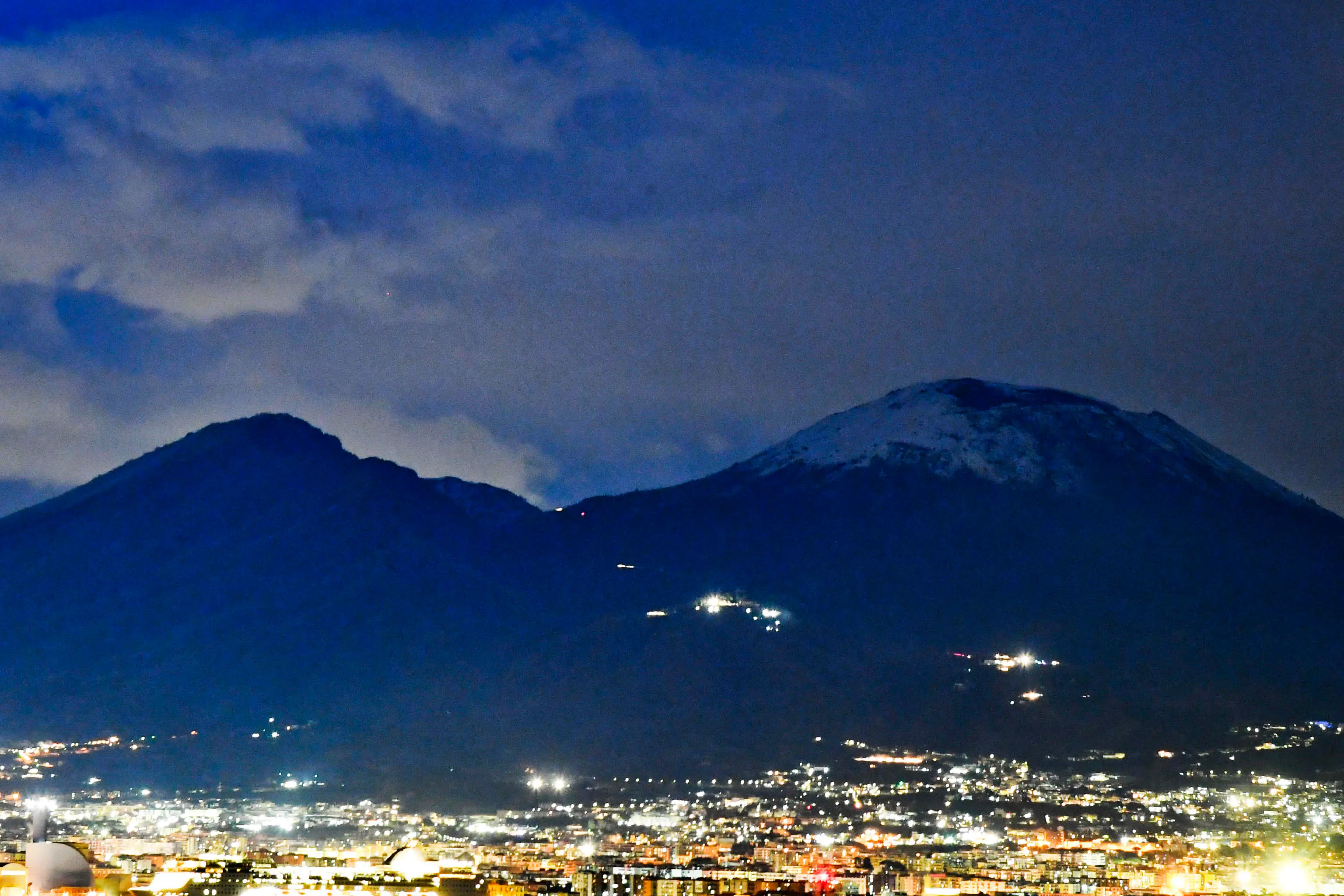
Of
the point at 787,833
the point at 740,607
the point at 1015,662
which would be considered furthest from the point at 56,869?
the point at 740,607

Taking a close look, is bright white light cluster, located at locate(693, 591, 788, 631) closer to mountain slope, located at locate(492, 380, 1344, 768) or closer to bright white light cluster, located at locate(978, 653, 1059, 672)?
mountain slope, located at locate(492, 380, 1344, 768)

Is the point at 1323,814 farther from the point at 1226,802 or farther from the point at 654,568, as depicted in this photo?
the point at 654,568

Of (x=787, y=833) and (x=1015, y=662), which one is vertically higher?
(x=1015, y=662)

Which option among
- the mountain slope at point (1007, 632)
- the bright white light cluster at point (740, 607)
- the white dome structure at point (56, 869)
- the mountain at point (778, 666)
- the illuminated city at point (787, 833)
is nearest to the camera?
the white dome structure at point (56, 869)

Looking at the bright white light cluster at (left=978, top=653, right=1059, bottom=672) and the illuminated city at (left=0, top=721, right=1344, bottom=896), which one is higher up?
the bright white light cluster at (left=978, top=653, right=1059, bottom=672)

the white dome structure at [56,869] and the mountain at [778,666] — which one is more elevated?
the mountain at [778,666]

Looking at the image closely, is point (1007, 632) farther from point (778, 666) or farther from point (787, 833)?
point (787, 833)

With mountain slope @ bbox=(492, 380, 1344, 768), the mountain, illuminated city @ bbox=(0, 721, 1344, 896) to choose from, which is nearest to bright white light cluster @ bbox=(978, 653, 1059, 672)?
the mountain

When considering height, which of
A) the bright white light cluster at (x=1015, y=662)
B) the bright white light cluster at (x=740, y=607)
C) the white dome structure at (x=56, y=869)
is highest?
the bright white light cluster at (x=740, y=607)

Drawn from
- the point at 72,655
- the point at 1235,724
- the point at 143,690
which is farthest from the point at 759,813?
the point at 72,655

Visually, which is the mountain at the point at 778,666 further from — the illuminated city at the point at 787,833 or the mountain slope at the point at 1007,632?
the illuminated city at the point at 787,833

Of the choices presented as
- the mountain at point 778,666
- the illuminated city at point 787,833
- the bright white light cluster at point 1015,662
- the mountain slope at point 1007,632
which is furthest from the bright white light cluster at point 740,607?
the illuminated city at point 787,833

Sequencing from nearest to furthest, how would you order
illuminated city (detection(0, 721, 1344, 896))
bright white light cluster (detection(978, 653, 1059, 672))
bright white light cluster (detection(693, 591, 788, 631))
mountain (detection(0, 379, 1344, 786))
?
illuminated city (detection(0, 721, 1344, 896))
mountain (detection(0, 379, 1344, 786))
bright white light cluster (detection(978, 653, 1059, 672))
bright white light cluster (detection(693, 591, 788, 631))

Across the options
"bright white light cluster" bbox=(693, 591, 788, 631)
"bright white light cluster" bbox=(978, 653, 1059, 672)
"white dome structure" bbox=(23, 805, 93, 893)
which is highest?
"bright white light cluster" bbox=(693, 591, 788, 631)
